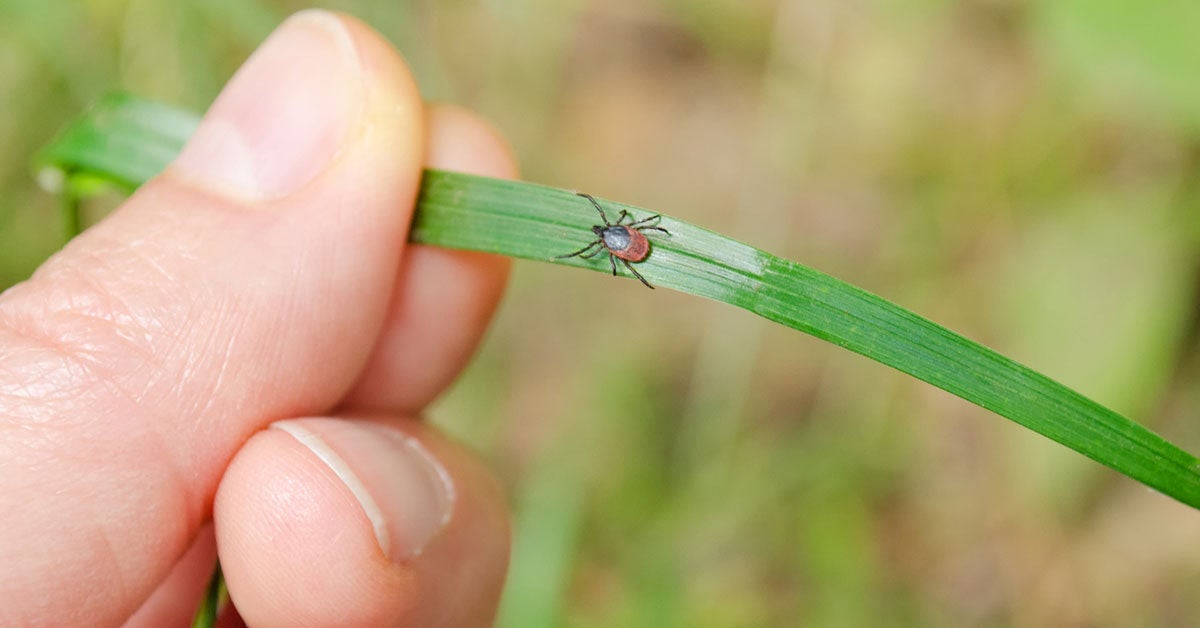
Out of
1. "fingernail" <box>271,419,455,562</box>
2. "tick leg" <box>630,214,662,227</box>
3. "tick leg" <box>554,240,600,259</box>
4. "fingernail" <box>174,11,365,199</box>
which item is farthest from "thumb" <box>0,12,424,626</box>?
"tick leg" <box>630,214,662,227</box>

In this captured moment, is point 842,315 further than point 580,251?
No

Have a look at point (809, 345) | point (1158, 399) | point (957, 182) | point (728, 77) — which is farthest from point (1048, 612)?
point (728, 77)

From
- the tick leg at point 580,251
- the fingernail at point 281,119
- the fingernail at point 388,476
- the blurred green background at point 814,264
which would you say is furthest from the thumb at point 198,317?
the blurred green background at point 814,264

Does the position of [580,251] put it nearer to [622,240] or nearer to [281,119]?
[622,240]

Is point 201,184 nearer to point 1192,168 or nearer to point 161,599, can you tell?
point 161,599

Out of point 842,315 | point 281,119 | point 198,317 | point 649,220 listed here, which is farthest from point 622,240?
point 198,317

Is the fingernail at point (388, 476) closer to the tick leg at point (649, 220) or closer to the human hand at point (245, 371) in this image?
the human hand at point (245, 371)
